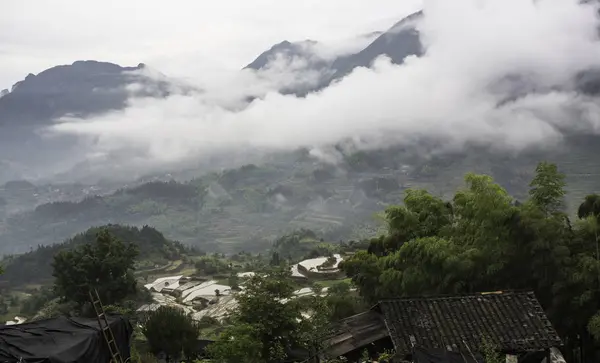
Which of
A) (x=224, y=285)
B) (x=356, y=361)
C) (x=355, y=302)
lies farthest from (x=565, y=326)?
(x=224, y=285)

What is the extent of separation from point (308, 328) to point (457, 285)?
5.31 metres

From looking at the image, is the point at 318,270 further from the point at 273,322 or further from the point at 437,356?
the point at 437,356

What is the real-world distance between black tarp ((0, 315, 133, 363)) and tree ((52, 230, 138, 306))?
15.9 metres

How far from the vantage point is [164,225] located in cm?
19638

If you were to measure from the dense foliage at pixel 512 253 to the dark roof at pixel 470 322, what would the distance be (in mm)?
2215

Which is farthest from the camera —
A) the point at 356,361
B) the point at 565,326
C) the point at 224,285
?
the point at 224,285

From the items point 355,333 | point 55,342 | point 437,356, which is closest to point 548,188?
point 355,333

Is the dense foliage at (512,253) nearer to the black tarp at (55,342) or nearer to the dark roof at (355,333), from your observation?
the dark roof at (355,333)

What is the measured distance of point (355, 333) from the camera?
564 inches

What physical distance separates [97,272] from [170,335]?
11705 mm

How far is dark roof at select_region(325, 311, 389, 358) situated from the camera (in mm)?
13906

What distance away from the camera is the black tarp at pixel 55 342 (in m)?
10.4

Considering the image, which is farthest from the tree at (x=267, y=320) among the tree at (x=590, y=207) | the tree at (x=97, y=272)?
the tree at (x=97, y=272)

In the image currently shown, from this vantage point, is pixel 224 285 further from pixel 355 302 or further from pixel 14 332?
pixel 14 332
